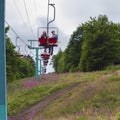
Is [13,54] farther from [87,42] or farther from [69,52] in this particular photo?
[69,52]

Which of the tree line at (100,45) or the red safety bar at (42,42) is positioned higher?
the tree line at (100,45)

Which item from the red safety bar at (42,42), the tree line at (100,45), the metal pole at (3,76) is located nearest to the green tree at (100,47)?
the tree line at (100,45)

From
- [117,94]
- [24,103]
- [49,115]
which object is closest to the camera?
[49,115]

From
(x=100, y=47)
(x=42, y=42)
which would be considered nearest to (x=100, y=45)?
(x=100, y=47)

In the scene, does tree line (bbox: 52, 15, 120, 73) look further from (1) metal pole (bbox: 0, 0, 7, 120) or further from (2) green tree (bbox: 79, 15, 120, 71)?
(1) metal pole (bbox: 0, 0, 7, 120)

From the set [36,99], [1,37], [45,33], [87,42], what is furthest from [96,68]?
[1,37]

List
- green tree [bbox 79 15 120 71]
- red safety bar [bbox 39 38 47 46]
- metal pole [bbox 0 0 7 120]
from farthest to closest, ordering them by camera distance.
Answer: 1. green tree [bbox 79 15 120 71]
2. red safety bar [bbox 39 38 47 46]
3. metal pole [bbox 0 0 7 120]

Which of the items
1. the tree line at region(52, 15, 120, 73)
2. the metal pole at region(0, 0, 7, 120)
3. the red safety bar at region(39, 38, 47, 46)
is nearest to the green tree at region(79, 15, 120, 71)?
the tree line at region(52, 15, 120, 73)

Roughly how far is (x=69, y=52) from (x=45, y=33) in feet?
267

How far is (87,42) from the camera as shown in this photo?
8638 cm

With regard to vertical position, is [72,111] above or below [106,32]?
below

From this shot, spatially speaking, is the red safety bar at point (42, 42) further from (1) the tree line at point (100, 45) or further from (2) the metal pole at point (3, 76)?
(1) the tree line at point (100, 45)

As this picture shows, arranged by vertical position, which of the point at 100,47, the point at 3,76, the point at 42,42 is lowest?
the point at 3,76

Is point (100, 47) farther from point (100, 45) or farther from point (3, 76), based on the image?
point (3, 76)
